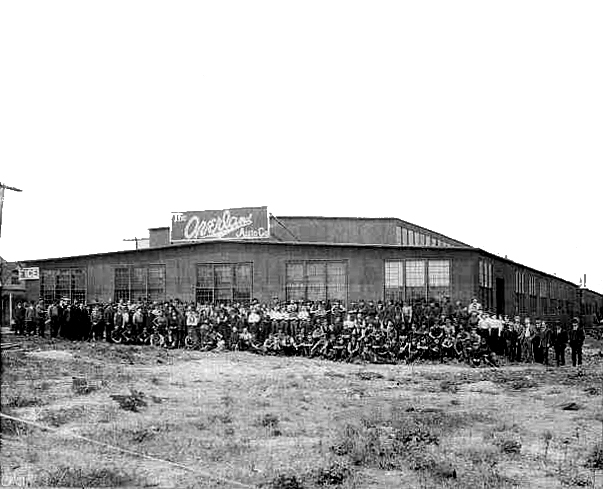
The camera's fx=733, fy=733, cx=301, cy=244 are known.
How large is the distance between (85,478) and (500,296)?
29585 millimetres

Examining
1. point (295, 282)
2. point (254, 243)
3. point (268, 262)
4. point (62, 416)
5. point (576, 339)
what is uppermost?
point (254, 243)

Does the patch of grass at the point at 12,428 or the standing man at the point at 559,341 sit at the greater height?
the patch of grass at the point at 12,428

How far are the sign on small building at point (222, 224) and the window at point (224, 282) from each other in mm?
1702

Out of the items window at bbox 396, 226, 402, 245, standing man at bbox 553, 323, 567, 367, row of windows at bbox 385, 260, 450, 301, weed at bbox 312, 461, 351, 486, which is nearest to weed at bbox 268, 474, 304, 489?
weed at bbox 312, 461, 351, 486

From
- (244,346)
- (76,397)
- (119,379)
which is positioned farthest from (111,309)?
(76,397)

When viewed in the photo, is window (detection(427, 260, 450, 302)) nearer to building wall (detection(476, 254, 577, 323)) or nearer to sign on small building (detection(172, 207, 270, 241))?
building wall (detection(476, 254, 577, 323))

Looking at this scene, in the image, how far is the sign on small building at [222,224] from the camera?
111 feet

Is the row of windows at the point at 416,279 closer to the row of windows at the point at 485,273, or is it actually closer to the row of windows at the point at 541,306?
the row of windows at the point at 485,273

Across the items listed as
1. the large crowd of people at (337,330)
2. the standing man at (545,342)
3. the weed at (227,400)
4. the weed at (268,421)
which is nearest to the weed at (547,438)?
the weed at (268,421)

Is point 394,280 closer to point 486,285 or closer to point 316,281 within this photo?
point 316,281

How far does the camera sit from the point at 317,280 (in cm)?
3141

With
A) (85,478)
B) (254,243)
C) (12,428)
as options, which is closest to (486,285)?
(254,243)

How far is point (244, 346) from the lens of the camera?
27.1 meters

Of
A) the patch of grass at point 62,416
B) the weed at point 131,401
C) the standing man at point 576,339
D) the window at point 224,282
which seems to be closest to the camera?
the patch of grass at point 62,416
